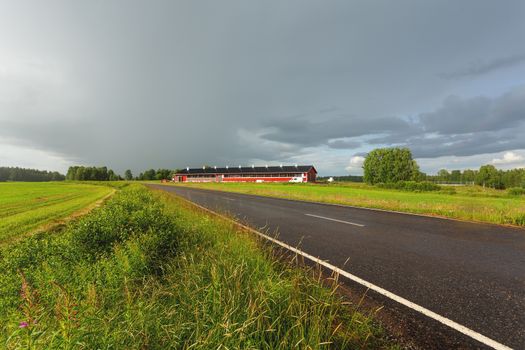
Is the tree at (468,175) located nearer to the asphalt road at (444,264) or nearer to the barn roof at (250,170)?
the barn roof at (250,170)

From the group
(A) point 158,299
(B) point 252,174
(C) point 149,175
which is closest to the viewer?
(A) point 158,299

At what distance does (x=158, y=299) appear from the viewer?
2.95m

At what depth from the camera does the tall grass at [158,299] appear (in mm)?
2047

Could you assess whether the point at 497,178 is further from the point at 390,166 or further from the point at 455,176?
the point at 390,166

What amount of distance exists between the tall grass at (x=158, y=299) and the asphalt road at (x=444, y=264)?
4.14 feet

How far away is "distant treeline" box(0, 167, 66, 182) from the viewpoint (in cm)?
14125

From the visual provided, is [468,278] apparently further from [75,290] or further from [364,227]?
[75,290]

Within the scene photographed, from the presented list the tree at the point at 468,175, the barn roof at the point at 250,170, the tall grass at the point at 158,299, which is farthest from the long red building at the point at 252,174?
the tree at the point at 468,175

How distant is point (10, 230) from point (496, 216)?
1981 centimetres

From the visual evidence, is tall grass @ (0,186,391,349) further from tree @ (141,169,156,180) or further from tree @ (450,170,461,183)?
tree @ (450,170,461,183)

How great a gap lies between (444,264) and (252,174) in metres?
89.0

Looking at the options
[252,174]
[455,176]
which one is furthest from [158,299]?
[455,176]

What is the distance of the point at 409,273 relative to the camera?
430 centimetres

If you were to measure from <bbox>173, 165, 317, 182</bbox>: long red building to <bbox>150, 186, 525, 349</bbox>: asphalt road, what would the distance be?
76.5m
